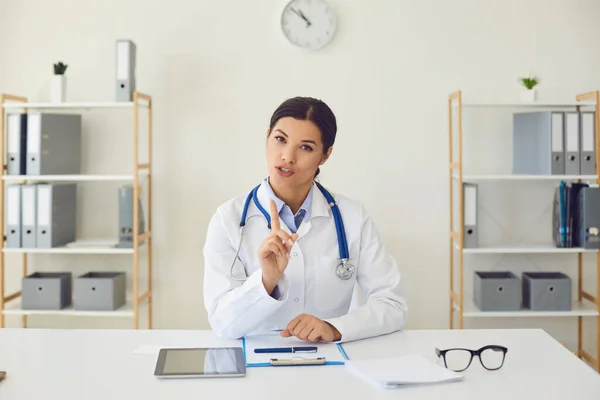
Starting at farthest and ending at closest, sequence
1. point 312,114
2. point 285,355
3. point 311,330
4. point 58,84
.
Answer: point 58,84, point 312,114, point 311,330, point 285,355

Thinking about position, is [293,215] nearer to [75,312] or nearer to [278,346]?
[278,346]

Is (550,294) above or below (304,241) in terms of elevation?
below

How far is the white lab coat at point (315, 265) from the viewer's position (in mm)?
1861

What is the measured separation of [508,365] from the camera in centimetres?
148

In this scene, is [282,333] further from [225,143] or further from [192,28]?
[192,28]

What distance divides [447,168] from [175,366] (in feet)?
7.82

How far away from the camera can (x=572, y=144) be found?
322 cm

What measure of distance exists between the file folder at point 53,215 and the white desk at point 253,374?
1.60m

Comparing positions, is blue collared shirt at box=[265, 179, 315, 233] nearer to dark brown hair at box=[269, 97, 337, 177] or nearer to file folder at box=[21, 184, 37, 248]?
dark brown hair at box=[269, 97, 337, 177]

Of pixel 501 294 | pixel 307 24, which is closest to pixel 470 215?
pixel 501 294

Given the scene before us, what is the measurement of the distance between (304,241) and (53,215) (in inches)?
70.3

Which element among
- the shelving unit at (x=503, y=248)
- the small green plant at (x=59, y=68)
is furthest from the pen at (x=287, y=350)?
the small green plant at (x=59, y=68)

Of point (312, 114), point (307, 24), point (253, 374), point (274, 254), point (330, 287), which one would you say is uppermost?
point (307, 24)

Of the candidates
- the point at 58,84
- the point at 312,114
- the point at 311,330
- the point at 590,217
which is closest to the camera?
the point at 311,330
